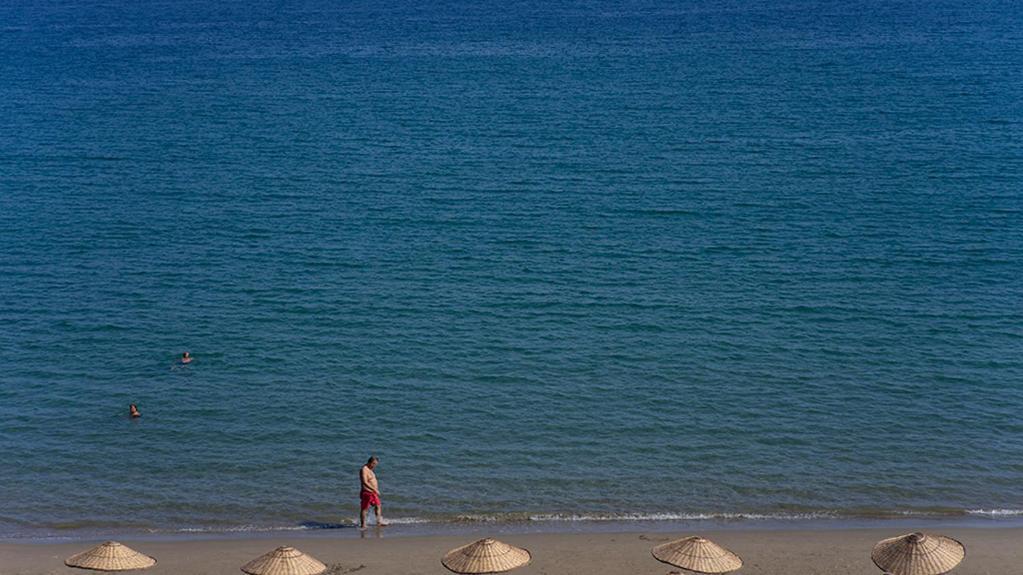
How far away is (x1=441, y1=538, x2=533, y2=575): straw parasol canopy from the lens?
26.8m

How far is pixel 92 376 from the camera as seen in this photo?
1747 inches

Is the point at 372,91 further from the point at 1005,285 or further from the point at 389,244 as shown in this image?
the point at 1005,285

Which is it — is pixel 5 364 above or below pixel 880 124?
below

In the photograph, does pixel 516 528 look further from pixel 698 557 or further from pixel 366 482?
pixel 698 557

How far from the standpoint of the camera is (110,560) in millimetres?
27156

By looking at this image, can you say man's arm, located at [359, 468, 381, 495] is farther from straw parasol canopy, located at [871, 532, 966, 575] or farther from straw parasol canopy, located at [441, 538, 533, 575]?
straw parasol canopy, located at [871, 532, 966, 575]

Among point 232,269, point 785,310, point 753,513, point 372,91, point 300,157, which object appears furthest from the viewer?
point 372,91

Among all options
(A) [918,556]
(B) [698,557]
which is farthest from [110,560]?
(A) [918,556]

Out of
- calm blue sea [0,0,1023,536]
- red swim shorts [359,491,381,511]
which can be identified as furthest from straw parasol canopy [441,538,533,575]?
calm blue sea [0,0,1023,536]

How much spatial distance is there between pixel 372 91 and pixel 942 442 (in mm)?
56424

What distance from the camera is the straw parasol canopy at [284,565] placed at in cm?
→ 2678

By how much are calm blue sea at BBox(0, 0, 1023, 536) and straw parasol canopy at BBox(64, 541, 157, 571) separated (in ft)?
23.5

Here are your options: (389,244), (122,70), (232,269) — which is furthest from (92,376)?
(122,70)

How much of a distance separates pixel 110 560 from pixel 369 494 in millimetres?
7711
